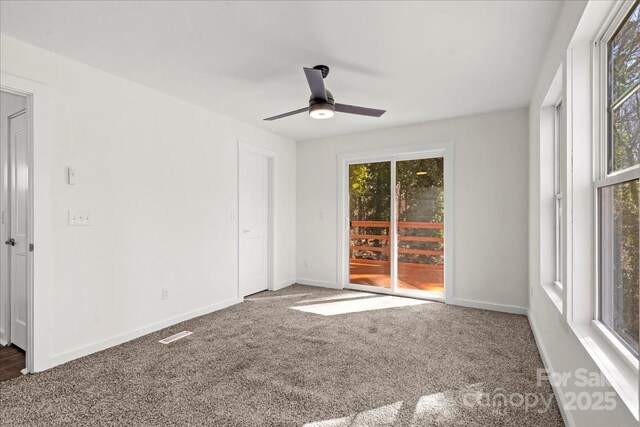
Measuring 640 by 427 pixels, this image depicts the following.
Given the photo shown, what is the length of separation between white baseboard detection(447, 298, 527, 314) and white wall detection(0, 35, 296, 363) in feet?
9.65

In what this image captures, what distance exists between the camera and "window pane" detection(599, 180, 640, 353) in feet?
4.25

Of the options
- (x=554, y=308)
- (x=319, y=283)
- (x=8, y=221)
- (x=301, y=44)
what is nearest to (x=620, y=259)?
Answer: (x=554, y=308)

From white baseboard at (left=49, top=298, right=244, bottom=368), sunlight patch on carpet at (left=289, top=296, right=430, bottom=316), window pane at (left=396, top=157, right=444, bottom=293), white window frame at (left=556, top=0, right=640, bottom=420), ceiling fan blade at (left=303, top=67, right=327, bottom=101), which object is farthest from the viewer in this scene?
window pane at (left=396, top=157, right=444, bottom=293)

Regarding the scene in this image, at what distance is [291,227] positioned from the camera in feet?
17.8

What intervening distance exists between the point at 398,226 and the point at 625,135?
3.36 meters

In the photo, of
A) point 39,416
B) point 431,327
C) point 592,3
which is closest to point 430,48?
point 592,3

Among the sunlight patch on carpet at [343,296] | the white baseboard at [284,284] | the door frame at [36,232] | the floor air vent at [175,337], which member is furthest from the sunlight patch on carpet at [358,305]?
the door frame at [36,232]

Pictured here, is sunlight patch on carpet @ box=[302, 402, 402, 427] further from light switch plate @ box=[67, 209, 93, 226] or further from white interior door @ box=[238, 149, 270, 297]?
white interior door @ box=[238, 149, 270, 297]

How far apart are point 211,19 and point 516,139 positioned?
3551 millimetres

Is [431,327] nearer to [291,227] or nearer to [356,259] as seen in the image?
[356,259]

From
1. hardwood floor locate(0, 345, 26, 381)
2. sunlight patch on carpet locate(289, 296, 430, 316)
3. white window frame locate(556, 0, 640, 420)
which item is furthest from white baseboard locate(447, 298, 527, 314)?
hardwood floor locate(0, 345, 26, 381)

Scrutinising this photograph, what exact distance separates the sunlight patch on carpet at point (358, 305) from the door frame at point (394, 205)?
0.82 feet

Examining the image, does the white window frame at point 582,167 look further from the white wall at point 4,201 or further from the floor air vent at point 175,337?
the white wall at point 4,201

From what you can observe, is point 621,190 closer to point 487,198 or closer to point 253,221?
point 487,198
